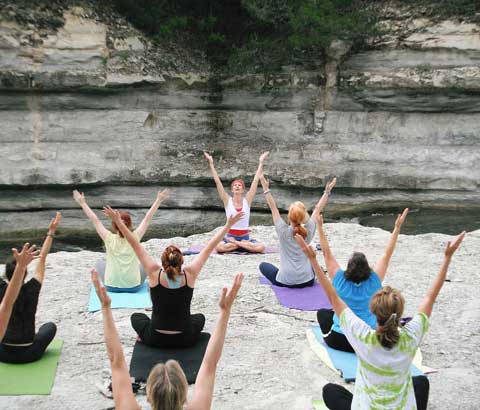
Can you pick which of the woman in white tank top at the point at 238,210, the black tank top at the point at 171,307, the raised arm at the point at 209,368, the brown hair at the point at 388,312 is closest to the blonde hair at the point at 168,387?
the raised arm at the point at 209,368

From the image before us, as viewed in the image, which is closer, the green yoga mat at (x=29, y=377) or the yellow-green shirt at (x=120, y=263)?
the green yoga mat at (x=29, y=377)

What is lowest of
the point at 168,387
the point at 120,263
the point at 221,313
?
the point at 120,263

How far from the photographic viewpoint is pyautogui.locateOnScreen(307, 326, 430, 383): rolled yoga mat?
5547 millimetres

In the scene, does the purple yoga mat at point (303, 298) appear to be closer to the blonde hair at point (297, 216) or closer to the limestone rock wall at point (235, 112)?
the blonde hair at point (297, 216)

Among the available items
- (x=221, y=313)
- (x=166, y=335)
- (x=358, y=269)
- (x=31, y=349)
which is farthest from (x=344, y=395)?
(x=31, y=349)

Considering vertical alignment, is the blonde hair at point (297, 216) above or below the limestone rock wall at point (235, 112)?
below

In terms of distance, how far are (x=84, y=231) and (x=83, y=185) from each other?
1.18 metres

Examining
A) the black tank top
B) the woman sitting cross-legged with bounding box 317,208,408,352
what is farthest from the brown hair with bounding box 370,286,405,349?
the black tank top

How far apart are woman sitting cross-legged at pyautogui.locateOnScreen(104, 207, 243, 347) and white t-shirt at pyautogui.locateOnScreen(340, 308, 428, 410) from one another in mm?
1780

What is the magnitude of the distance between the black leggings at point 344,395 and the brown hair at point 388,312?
0.87 m

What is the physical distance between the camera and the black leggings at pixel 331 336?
5.95m

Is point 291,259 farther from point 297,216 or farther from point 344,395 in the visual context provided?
point 344,395

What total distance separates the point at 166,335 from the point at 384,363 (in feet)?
7.57

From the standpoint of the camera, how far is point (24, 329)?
554cm
